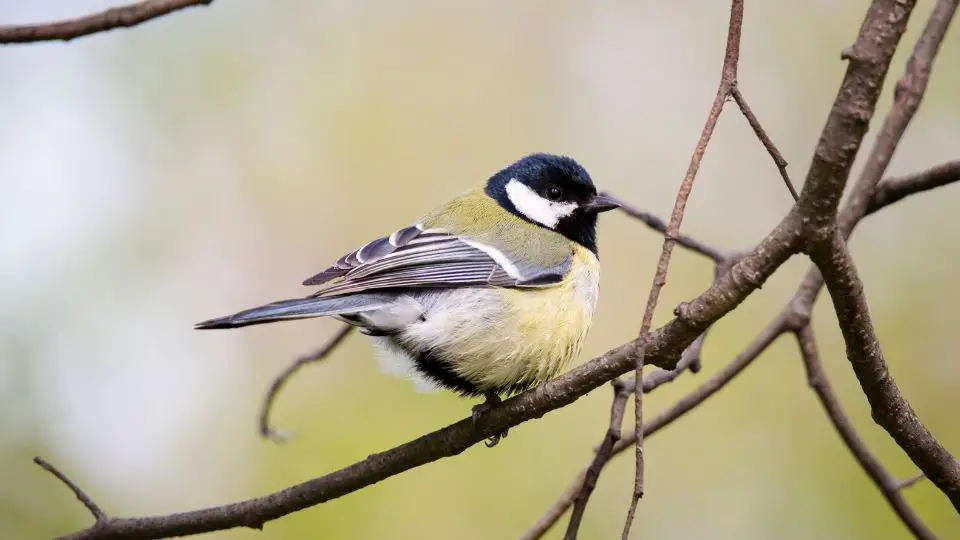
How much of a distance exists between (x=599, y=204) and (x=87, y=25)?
1.71 m

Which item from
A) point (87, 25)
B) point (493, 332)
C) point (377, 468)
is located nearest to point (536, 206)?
point (493, 332)

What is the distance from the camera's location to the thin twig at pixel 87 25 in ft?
5.28

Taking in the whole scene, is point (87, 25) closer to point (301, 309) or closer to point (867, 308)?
point (301, 309)

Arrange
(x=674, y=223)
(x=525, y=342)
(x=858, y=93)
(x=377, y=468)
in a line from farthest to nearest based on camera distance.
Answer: (x=525, y=342) → (x=377, y=468) → (x=674, y=223) → (x=858, y=93)

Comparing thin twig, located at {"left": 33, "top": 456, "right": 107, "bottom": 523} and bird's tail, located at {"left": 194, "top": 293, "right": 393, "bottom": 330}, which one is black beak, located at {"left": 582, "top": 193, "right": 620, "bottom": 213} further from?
thin twig, located at {"left": 33, "top": 456, "right": 107, "bottom": 523}

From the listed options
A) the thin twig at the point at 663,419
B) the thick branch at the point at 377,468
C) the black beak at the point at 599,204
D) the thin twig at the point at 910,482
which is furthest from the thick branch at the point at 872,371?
the black beak at the point at 599,204

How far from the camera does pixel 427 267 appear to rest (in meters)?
2.58

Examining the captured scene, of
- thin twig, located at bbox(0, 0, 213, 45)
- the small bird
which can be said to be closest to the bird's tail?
the small bird

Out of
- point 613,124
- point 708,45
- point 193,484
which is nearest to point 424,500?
point 193,484

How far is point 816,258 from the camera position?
147cm

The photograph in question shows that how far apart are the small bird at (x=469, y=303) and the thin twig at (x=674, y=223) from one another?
79 centimetres

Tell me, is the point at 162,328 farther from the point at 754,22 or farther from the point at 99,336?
the point at 754,22

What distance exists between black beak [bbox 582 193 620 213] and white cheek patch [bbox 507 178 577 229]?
43 mm

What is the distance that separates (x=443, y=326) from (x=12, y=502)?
88.2 inches
